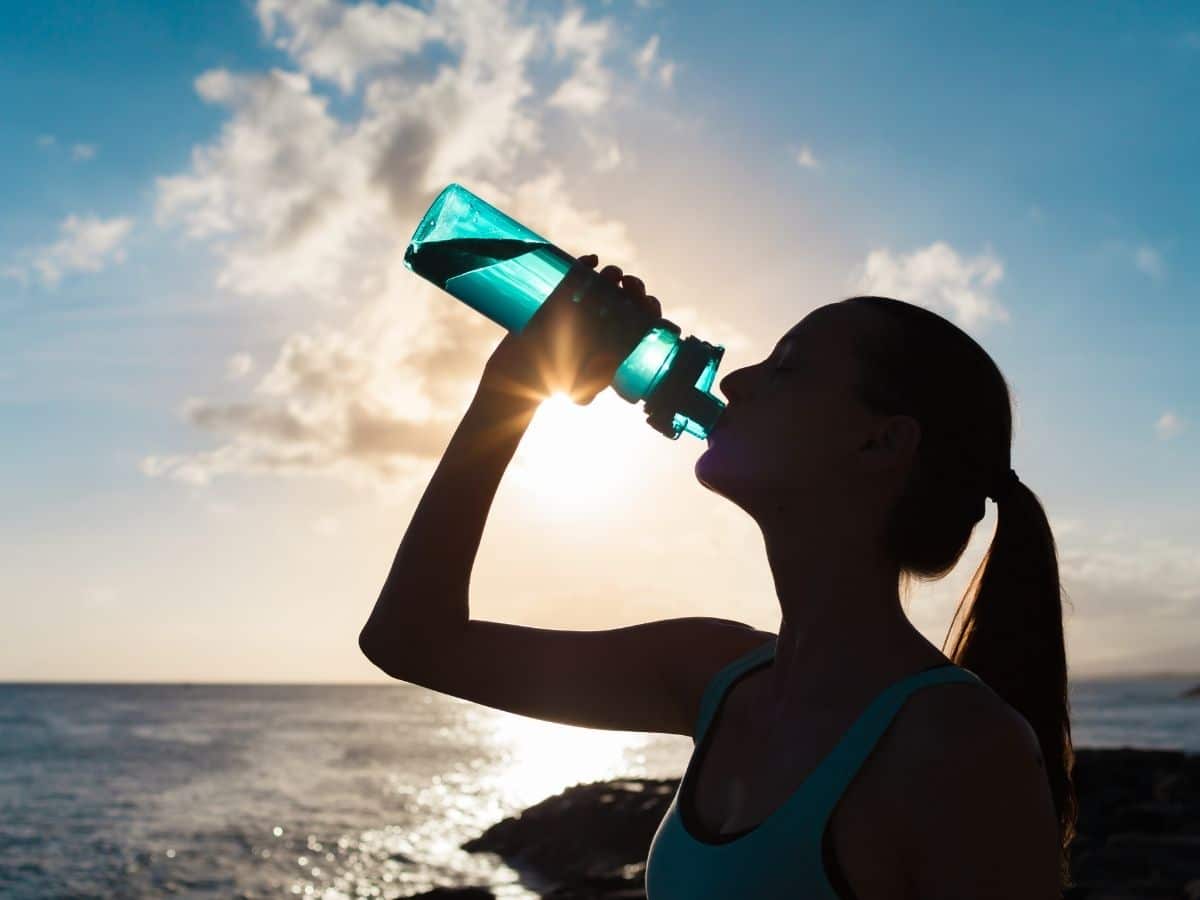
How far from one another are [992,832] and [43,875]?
792 inches

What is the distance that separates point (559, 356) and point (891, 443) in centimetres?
79

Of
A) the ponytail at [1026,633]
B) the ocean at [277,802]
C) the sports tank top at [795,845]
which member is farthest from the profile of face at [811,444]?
the ocean at [277,802]

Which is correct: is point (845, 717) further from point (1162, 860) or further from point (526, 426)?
point (1162, 860)

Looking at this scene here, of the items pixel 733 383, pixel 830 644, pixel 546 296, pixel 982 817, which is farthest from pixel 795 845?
pixel 546 296

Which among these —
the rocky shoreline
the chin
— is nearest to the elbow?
the chin

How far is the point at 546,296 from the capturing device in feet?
9.05

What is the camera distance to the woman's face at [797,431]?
2068 mm

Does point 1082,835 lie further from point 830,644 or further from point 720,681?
point 830,644

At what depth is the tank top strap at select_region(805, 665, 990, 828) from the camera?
1658 millimetres

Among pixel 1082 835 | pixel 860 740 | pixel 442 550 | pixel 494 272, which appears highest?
pixel 494 272

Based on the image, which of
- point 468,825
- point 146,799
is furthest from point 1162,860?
point 146,799

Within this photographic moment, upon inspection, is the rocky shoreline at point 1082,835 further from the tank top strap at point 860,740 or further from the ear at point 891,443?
the tank top strap at point 860,740

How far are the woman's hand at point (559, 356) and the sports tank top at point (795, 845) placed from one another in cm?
99

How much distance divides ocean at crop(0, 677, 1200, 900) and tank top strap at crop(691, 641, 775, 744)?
11545 mm
